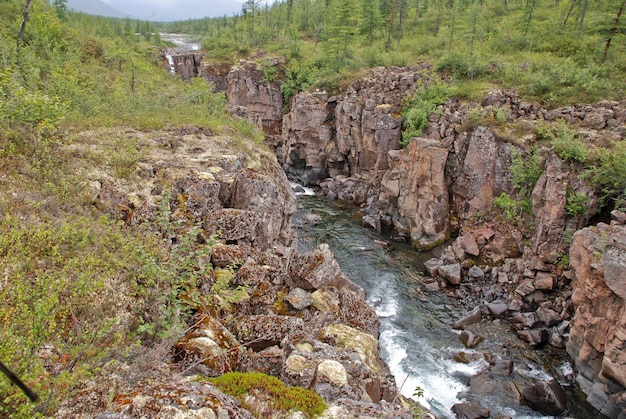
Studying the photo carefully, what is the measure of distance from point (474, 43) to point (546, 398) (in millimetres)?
40158

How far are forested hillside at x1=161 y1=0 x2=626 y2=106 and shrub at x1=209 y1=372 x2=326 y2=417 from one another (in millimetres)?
29826

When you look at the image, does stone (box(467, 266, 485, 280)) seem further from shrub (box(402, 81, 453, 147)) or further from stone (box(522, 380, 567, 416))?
shrub (box(402, 81, 453, 147))

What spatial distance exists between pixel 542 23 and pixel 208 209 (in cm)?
4882

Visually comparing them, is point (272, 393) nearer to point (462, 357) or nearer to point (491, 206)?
point (462, 357)

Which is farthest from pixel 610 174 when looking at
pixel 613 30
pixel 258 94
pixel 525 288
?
pixel 258 94

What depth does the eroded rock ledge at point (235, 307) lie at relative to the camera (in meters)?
5.14

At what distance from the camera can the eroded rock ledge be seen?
5.14 meters

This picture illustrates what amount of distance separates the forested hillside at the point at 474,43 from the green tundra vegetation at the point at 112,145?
0.21 meters

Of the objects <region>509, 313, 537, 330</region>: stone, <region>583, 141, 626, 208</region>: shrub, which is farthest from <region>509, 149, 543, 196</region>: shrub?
<region>509, 313, 537, 330</region>: stone

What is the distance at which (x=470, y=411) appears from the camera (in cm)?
1462

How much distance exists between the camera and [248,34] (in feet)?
234

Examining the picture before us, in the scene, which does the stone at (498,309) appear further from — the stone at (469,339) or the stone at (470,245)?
the stone at (470,245)

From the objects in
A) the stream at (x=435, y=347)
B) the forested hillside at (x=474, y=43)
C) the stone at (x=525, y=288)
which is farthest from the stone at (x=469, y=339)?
the forested hillside at (x=474, y=43)

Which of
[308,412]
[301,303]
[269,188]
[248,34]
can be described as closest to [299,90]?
[248,34]
